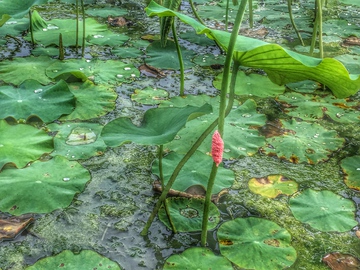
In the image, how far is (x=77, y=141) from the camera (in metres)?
1.95

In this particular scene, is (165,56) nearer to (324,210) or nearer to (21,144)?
(21,144)

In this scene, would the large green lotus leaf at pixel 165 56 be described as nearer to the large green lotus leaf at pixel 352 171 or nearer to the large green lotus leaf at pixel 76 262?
the large green lotus leaf at pixel 352 171

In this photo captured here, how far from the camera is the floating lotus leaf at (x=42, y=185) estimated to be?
1.53m

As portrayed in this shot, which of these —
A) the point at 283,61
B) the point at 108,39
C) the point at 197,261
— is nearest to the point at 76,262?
the point at 197,261

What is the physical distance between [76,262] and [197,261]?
0.35m

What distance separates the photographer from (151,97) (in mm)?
2363

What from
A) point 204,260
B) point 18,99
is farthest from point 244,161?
point 18,99

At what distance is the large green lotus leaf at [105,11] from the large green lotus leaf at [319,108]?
1.59m

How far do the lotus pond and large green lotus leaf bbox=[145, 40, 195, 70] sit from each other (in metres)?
0.01

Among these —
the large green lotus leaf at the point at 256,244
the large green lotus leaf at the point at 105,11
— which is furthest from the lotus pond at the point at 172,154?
the large green lotus leaf at the point at 105,11

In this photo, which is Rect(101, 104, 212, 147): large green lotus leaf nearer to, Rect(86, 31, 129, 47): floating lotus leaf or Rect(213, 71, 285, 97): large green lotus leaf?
Rect(213, 71, 285, 97): large green lotus leaf

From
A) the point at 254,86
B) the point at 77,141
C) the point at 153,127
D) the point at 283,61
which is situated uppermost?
the point at 283,61

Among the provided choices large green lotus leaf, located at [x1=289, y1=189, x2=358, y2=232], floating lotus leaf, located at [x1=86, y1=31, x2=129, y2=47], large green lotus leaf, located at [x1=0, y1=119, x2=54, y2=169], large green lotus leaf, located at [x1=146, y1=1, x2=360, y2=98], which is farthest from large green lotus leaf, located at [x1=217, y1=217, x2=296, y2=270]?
floating lotus leaf, located at [x1=86, y1=31, x2=129, y2=47]

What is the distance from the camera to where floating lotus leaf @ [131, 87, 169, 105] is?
2.32 meters
